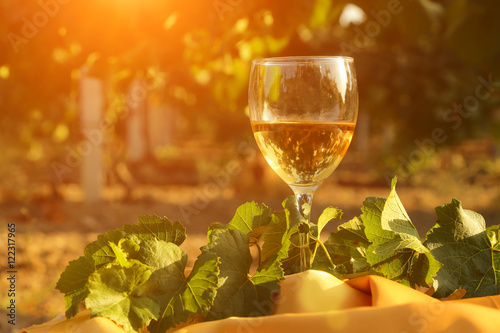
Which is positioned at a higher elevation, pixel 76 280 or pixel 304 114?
pixel 304 114

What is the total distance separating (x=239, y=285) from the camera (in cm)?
94

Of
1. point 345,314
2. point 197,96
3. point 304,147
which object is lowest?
point 197,96

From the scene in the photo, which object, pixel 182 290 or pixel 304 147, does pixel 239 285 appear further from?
pixel 304 147

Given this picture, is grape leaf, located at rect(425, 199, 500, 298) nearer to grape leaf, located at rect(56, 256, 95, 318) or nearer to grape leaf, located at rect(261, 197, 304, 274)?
grape leaf, located at rect(261, 197, 304, 274)

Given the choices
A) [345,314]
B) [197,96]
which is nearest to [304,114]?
[345,314]

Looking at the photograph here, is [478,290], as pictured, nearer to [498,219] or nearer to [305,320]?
[305,320]

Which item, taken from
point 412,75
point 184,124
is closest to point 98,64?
point 412,75

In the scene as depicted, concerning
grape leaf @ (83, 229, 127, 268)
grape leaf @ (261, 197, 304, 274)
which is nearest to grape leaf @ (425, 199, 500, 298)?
grape leaf @ (261, 197, 304, 274)

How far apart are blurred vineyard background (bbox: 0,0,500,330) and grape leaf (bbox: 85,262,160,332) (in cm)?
236

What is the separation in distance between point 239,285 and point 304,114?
0.49 m

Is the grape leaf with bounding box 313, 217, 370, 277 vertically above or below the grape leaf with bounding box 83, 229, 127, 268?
below

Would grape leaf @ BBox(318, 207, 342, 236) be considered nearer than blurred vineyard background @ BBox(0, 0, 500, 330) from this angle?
Yes

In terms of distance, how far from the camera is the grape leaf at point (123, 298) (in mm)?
874

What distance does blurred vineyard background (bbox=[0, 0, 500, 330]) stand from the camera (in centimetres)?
330
